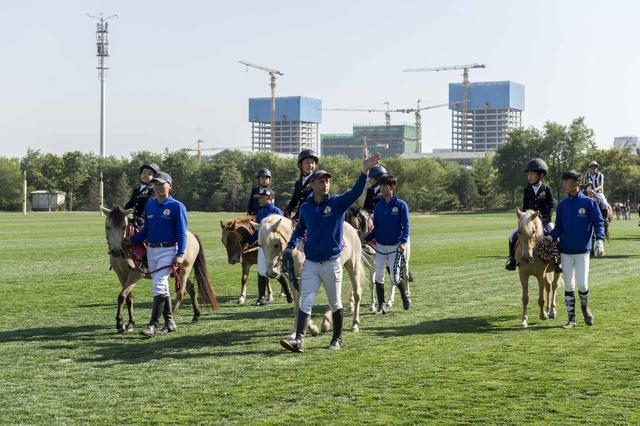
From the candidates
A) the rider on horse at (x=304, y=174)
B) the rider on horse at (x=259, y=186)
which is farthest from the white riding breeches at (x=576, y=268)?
the rider on horse at (x=259, y=186)

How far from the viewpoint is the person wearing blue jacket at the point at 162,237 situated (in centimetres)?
1194

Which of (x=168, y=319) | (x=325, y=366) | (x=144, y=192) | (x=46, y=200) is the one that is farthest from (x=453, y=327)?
(x=46, y=200)

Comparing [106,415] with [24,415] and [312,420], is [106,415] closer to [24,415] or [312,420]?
[24,415]

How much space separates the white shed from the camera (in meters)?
109

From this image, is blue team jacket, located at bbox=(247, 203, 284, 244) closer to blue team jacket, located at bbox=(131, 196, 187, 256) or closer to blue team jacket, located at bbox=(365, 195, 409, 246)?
blue team jacket, located at bbox=(365, 195, 409, 246)

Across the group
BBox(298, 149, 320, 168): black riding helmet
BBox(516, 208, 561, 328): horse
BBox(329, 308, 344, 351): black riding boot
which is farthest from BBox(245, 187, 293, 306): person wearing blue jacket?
BBox(516, 208, 561, 328): horse

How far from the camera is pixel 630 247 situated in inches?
1265

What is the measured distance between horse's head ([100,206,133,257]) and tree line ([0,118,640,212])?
93.3m

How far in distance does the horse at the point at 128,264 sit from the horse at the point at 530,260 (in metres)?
4.72

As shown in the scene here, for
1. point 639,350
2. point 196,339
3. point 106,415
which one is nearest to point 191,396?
point 106,415

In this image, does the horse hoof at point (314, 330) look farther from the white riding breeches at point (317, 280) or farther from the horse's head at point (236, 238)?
the horse's head at point (236, 238)

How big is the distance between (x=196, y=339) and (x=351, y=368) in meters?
2.95

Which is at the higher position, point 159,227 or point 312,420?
point 159,227

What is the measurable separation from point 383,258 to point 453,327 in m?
1.91
